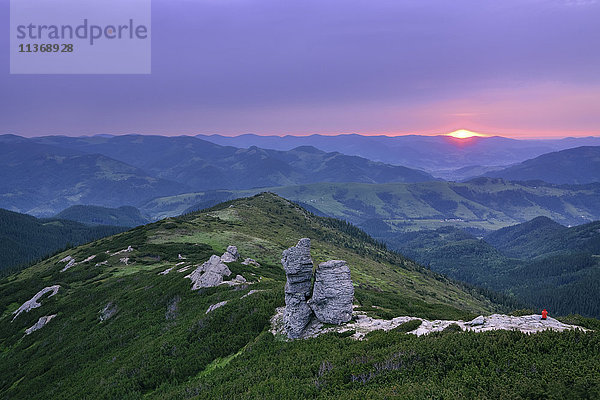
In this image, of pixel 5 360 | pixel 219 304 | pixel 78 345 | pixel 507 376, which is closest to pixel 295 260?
pixel 219 304

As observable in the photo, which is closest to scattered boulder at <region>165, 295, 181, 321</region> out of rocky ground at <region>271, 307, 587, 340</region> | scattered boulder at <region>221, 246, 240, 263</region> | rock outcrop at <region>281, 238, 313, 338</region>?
scattered boulder at <region>221, 246, 240, 263</region>

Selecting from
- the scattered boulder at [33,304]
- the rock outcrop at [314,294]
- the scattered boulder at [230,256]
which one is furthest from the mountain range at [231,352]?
the scattered boulder at [230,256]

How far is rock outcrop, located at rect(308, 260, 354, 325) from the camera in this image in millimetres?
28000

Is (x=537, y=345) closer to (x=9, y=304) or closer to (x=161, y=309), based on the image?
(x=161, y=309)

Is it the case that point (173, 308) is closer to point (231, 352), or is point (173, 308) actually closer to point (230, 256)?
point (231, 352)

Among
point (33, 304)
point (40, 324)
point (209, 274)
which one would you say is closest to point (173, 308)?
point (209, 274)

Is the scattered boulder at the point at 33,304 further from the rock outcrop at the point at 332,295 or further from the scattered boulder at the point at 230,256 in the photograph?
the rock outcrop at the point at 332,295

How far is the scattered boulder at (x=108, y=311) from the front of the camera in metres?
52.8

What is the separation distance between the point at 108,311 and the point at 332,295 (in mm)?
46783

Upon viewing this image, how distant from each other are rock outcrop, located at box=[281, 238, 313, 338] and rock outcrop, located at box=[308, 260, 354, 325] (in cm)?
106

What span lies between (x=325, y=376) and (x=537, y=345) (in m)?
12.9

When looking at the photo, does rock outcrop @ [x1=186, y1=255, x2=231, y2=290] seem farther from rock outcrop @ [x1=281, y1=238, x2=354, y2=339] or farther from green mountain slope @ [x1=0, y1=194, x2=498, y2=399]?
rock outcrop @ [x1=281, y1=238, x2=354, y2=339]

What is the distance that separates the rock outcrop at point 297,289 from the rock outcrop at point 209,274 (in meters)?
22.2

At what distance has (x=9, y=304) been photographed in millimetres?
77188
